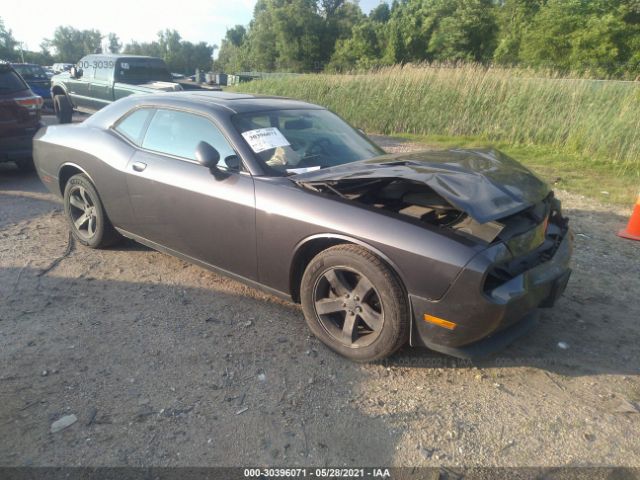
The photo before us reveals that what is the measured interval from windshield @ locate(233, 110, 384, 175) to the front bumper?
1412 mm

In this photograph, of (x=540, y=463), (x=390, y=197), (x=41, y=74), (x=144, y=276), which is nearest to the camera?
(x=540, y=463)

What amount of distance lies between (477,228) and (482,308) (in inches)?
18.2

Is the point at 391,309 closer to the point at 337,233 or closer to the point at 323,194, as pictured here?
the point at 337,233

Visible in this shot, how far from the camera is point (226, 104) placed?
11.7ft

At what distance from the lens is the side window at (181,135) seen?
10.9 feet

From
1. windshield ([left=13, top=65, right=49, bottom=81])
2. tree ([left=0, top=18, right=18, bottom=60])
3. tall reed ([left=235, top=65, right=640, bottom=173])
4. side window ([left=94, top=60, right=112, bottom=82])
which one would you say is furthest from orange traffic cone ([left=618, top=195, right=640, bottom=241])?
tree ([left=0, top=18, right=18, bottom=60])

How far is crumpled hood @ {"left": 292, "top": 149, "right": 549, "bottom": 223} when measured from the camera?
2.41 metres

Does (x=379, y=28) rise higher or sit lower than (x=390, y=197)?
higher

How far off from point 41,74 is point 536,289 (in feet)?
57.9

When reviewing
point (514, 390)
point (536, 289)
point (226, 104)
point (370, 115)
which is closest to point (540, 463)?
point (514, 390)

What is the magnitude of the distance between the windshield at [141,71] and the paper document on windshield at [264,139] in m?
8.33

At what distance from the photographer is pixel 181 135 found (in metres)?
3.57

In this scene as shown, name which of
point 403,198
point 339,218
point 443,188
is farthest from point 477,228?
point 339,218

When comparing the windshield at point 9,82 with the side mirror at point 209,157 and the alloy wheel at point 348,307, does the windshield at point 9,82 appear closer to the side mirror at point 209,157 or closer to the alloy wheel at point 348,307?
the side mirror at point 209,157
